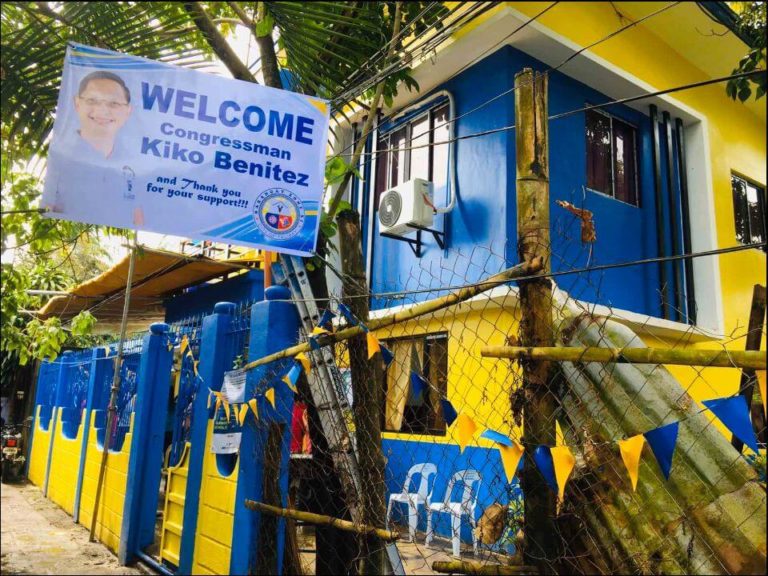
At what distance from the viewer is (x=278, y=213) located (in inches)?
117

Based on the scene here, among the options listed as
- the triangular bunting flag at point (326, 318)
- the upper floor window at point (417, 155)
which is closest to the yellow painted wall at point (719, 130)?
the upper floor window at point (417, 155)

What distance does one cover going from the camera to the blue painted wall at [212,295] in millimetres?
9000

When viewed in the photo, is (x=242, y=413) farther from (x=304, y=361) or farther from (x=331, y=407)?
(x=304, y=361)

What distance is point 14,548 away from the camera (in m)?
5.63

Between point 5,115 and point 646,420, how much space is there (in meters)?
2.93

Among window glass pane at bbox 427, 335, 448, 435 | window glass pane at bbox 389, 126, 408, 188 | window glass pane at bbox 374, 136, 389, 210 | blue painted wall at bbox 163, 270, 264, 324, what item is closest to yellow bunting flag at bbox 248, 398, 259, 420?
window glass pane at bbox 427, 335, 448, 435

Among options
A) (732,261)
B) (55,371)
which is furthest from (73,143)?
(732,261)

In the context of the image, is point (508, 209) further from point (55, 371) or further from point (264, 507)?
point (55, 371)

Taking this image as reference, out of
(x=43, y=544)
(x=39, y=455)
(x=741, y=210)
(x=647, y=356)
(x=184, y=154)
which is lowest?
(x=43, y=544)

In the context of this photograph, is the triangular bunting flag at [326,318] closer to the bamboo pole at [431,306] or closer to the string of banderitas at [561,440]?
the string of banderitas at [561,440]

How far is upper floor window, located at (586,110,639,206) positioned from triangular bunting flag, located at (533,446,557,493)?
6613 mm

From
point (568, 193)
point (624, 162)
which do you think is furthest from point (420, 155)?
point (624, 162)

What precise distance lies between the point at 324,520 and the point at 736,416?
218 cm

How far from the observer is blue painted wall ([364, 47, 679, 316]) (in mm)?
7062
